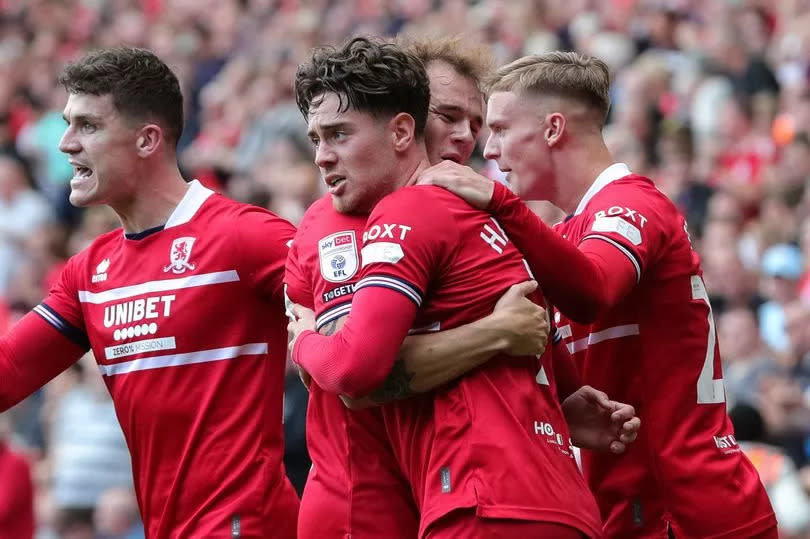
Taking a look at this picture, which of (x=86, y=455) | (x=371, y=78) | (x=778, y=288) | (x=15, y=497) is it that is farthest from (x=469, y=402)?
(x=86, y=455)

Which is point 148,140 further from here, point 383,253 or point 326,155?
point 383,253

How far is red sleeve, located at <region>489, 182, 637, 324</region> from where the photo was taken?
4.81 metres

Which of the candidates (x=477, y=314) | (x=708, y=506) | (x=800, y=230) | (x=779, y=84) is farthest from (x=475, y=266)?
(x=779, y=84)

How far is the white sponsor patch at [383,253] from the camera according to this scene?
14.9 feet

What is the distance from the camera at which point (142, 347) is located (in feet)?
18.7

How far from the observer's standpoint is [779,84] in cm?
1304

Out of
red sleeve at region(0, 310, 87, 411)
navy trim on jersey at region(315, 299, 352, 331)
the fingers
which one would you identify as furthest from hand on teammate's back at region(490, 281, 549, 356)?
red sleeve at region(0, 310, 87, 411)

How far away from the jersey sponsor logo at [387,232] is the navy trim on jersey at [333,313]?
0.90 ft

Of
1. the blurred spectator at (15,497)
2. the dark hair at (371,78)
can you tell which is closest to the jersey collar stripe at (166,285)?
the dark hair at (371,78)

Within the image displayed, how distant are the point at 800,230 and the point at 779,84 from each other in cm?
243

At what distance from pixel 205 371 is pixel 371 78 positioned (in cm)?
141

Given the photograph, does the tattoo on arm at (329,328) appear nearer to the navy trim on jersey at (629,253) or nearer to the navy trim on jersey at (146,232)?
the navy trim on jersey at (629,253)

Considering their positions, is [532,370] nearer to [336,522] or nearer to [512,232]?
[512,232]

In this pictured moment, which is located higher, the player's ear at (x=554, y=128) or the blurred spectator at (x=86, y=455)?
the player's ear at (x=554, y=128)
